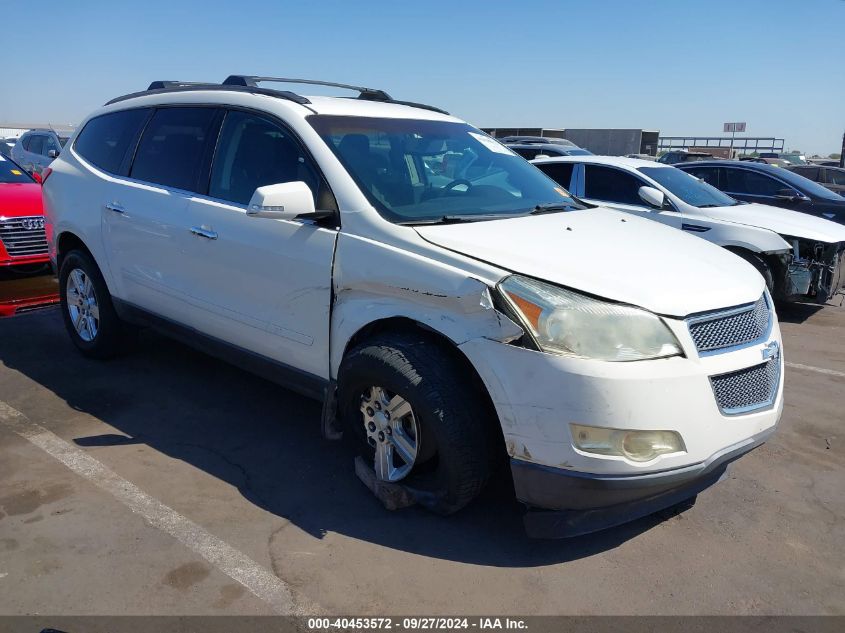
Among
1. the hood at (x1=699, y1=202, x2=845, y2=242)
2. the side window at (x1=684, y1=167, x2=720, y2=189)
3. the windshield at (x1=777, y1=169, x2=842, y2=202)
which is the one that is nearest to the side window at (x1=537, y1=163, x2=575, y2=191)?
the hood at (x1=699, y1=202, x2=845, y2=242)

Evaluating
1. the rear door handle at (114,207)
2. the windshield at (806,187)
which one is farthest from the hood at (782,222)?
the rear door handle at (114,207)

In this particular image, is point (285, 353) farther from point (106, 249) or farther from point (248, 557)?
point (106, 249)

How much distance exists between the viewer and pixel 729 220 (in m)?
7.70

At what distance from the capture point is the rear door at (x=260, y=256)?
3.66 meters

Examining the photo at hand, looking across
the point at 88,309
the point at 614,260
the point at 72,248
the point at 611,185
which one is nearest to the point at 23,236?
the point at 72,248

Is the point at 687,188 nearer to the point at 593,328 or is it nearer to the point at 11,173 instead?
the point at 593,328

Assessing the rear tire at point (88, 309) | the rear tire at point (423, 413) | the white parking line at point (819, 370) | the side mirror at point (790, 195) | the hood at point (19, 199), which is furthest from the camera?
the side mirror at point (790, 195)

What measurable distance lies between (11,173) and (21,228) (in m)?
1.36

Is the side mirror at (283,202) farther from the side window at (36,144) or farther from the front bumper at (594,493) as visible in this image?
the side window at (36,144)

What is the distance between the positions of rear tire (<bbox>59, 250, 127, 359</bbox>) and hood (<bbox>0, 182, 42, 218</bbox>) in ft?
5.15

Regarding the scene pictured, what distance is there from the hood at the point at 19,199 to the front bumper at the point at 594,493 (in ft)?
19.3

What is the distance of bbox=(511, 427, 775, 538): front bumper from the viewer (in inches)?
112

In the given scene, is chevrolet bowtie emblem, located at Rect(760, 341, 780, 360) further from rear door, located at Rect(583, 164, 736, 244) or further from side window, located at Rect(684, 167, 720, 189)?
side window, located at Rect(684, 167, 720, 189)

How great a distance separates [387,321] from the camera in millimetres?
3432
